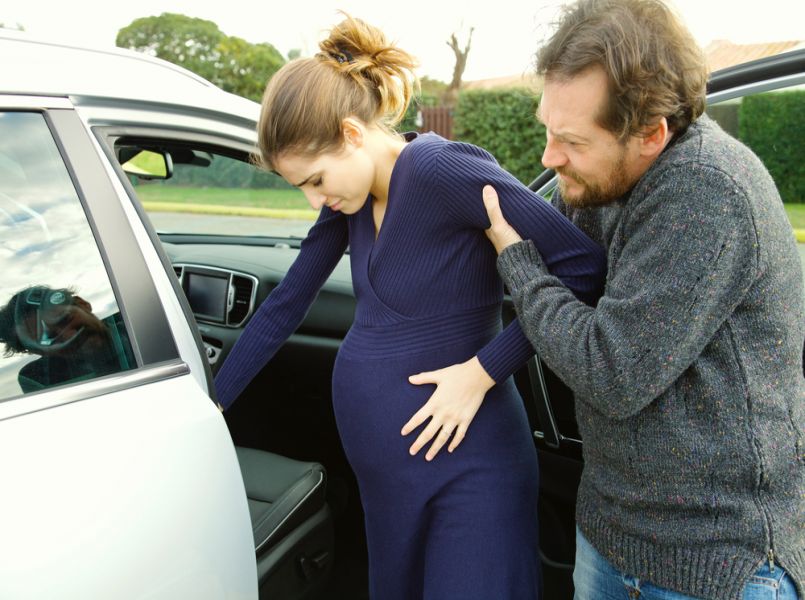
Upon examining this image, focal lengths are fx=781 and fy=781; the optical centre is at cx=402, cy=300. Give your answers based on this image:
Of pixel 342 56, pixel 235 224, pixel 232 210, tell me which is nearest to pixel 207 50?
pixel 232 210

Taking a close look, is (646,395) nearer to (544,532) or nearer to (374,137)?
(374,137)

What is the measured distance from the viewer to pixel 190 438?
1.44m

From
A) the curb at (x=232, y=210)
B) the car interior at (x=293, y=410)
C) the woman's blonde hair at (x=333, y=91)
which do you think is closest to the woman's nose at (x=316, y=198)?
the woman's blonde hair at (x=333, y=91)

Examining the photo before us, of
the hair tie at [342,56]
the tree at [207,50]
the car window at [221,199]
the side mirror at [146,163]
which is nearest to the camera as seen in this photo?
the hair tie at [342,56]

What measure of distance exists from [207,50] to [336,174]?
18676 millimetres

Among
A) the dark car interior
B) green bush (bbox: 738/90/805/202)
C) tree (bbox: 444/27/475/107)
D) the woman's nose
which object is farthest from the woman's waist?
tree (bbox: 444/27/475/107)

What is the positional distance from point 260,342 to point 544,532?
1.35 meters

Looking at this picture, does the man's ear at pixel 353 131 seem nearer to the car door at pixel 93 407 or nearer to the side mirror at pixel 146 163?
the car door at pixel 93 407

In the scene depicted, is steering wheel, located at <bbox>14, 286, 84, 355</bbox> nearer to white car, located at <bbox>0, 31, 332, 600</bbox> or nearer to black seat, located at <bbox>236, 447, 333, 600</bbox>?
white car, located at <bbox>0, 31, 332, 600</bbox>

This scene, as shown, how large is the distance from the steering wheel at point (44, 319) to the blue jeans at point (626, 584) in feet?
3.59

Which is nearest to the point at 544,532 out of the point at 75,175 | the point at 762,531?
the point at 762,531

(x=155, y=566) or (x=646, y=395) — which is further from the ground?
(x=646, y=395)

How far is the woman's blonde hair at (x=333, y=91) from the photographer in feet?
5.37

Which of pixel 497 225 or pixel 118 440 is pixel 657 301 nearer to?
pixel 497 225
